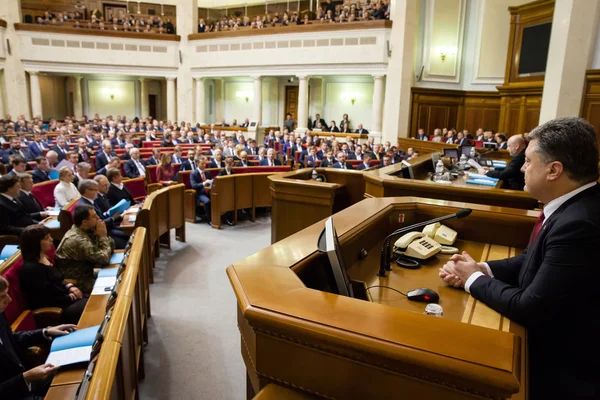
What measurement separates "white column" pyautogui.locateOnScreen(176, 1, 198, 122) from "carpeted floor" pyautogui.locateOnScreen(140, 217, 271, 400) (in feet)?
50.9

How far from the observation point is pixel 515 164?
4367mm

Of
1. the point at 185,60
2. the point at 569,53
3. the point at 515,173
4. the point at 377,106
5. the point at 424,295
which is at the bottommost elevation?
the point at 424,295

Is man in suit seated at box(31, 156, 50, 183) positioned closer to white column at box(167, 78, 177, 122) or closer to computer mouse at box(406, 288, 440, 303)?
computer mouse at box(406, 288, 440, 303)

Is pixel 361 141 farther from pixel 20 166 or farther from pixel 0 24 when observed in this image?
pixel 0 24

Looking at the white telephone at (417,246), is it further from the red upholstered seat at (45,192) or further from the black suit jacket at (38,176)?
the black suit jacket at (38,176)

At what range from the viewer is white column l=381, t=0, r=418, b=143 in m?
14.7

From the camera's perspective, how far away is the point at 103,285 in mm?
3266

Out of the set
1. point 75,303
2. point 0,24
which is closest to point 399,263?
point 75,303

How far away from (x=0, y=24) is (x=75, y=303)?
19287 mm

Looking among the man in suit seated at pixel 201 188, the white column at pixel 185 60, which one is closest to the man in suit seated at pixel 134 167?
the man in suit seated at pixel 201 188

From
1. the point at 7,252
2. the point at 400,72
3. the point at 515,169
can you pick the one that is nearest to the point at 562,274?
the point at 515,169

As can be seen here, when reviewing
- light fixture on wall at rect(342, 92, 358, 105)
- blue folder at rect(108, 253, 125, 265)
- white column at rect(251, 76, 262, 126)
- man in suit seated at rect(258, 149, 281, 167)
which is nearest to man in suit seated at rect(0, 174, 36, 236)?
blue folder at rect(108, 253, 125, 265)

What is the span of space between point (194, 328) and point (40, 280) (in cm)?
131

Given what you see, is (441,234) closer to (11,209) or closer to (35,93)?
(11,209)
